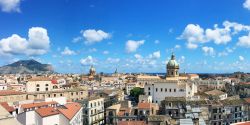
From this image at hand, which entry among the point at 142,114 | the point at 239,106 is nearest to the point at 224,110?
the point at 239,106

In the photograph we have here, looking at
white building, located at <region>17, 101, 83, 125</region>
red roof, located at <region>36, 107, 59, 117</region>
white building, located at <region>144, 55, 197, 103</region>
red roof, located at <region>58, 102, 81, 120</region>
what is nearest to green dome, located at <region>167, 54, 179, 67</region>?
white building, located at <region>144, 55, 197, 103</region>

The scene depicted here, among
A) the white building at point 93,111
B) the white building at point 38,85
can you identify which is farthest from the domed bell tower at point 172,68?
the white building at point 38,85

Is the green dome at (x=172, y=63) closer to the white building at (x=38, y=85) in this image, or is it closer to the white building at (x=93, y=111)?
the white building at (x=93, y=111)

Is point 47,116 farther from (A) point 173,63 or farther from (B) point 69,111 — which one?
(A) point 173,63

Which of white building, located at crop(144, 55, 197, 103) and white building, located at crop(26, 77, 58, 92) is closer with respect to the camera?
white building, located at crop(144, 55, 197, 103)

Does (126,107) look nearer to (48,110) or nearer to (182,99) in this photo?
(182,99)

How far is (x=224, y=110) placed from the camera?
90.8m

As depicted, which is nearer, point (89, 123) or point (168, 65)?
point (89, 123)

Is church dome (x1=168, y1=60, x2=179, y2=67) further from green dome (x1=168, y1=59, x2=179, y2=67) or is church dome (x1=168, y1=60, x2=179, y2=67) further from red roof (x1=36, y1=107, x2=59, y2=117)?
red roof (x1=36, y1=107, x2=59, y2=117)

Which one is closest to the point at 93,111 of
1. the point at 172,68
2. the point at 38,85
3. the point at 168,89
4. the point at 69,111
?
the point at 69,111

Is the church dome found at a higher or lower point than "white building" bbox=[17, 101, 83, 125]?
higher

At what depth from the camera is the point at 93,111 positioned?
96750 millimetres

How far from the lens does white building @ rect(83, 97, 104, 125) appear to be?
Answer: 94188 millimetres

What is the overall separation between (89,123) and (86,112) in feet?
9.10
